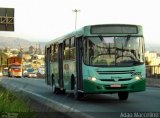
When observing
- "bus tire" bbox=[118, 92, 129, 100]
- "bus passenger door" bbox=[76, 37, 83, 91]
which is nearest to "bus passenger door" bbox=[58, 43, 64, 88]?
"bus tire" bbox=[118, 92, 129, 100]

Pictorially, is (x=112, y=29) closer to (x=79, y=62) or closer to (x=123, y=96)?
(x=79, y=62)

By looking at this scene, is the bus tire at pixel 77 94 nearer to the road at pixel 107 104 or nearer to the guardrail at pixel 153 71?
the road at pixel 107 104

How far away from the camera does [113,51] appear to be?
2069cm

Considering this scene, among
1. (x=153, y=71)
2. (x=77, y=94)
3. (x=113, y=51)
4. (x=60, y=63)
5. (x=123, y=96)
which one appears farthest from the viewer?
(x=153, y=71)

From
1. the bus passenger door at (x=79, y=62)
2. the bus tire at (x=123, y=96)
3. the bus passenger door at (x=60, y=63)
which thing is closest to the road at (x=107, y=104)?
the bus tire at (x=123, y=96)

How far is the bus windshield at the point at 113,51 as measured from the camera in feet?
67.9

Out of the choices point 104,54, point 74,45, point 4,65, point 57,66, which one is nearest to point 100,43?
point 104,54

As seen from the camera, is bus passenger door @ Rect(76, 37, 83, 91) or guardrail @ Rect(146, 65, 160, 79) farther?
guardrail @ Rect(146, 65, 160, 79)

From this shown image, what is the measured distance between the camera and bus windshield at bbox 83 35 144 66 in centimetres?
2070

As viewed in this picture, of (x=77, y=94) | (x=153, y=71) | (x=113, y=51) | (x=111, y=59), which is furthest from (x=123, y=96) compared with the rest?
(x=153, y=71)

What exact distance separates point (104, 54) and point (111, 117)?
16.8 feet

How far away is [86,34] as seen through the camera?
21031mm

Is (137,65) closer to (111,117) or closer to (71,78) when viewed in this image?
(71,78)

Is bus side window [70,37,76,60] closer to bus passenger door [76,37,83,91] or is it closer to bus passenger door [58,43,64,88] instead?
bus passenger door [76,37,83,91]
